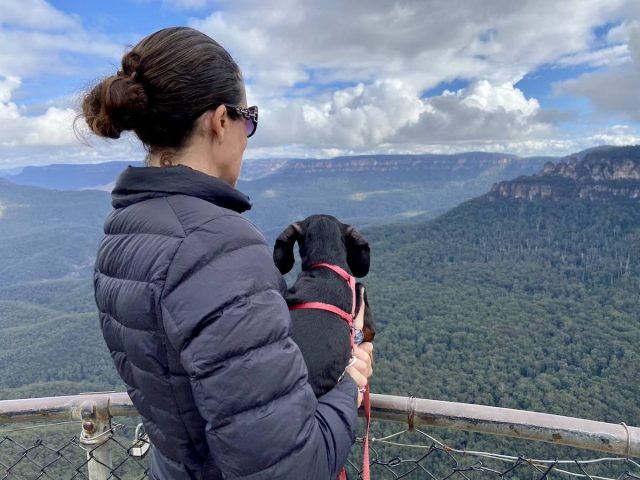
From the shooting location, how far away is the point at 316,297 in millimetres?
1401

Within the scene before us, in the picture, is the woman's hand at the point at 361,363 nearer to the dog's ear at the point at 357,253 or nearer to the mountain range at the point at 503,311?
the dog's ear at the point at 357,253

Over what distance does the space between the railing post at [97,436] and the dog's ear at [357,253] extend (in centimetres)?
127

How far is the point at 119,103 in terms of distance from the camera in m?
1.10

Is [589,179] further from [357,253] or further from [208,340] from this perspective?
[208,340]

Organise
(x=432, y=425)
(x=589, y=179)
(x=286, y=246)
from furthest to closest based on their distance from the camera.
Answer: (x=589, y=179) < (x=286, y=246) < (x=432, y=425)

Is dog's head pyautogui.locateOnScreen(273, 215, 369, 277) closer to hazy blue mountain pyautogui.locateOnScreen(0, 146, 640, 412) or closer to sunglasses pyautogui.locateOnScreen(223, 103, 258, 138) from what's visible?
sunglasses pyautogui.locateOnScreen(223, 103, 258, 138)

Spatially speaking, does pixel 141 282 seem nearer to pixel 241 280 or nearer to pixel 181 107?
pixel 241 280

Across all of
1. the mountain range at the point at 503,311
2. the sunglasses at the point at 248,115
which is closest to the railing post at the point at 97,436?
the sunglasses at the point at 248,115

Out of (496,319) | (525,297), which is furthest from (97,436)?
(525,297)

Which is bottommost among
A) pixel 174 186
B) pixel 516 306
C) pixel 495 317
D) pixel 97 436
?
pixel 495 317

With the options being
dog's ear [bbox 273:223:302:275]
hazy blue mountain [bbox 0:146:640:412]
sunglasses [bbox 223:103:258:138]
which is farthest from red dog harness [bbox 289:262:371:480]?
hazy blue mountain [bbox 0:146:640:412]

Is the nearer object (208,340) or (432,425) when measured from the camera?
(208,340)

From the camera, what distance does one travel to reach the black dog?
3.96ft

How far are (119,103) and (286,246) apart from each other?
35.9 inches
